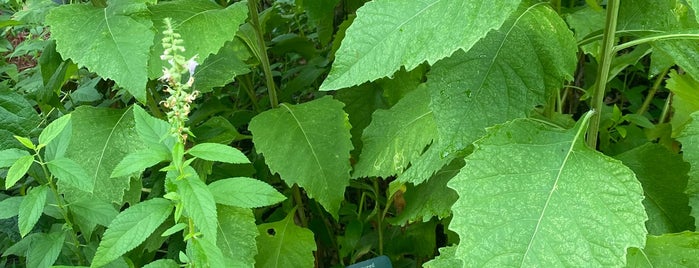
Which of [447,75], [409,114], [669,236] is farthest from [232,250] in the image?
[669,236]

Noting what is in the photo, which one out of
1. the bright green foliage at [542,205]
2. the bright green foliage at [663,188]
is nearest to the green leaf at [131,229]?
the bright green foliage at [542,205]

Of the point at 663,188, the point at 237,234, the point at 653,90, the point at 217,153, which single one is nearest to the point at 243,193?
the point at 217,153

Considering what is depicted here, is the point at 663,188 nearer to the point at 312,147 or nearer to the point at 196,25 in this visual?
the point at 312,147

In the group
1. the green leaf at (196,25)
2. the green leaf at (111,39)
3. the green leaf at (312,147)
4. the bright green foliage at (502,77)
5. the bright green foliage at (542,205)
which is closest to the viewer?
the bright green foliage at (542,205)

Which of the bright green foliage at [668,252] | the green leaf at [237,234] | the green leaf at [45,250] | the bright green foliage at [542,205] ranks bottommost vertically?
the green leaf at [237,234]

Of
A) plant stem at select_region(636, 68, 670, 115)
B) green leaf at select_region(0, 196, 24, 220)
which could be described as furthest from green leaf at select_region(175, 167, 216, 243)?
plant stem at select_region(636, 68, 670, 115)

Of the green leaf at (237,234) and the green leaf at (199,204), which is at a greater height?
the green leaf at (199,204)

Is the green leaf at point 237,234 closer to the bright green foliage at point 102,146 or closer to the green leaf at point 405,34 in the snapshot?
the bright green foliage at point 102,146

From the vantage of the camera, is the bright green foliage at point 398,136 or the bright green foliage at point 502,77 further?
the bright green foliage at point 398,136
